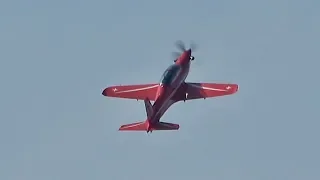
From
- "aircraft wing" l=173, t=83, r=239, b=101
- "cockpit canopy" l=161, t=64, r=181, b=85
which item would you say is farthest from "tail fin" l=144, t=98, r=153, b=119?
"aircraft wing" l=173, t=83, r=239, b=101

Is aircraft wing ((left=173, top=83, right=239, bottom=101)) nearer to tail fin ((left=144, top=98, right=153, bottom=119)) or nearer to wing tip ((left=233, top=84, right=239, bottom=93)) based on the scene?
wing tip ((left=233, top=84, right=239, bottom=93))

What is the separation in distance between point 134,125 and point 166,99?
4.85 metres

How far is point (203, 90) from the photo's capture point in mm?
111750

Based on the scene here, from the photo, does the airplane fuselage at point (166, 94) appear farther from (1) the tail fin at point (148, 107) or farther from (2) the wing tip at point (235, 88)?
(2) the wing tip at point (235, 88)

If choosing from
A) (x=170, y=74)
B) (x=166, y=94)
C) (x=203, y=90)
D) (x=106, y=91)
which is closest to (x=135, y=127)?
(x=166, y=94)

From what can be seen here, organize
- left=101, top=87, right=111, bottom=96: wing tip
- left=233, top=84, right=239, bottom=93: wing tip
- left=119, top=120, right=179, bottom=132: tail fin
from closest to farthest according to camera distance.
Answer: left=119, top=120, right=179, bottom=132: tail fin, left=233, top=84, right=239, bottom=93: wing tip, left=101, top=87, right=111, bottom=96: wing tip

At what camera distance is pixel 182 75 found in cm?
11225

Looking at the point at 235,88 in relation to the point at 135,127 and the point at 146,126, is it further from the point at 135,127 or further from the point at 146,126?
the point at 135,127

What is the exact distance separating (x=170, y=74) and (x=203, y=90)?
3662 millimetres

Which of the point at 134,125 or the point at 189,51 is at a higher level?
the point at 189,51

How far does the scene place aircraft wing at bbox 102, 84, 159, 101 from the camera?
110 m

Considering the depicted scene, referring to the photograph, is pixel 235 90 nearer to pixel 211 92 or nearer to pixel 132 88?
pixel 211 92

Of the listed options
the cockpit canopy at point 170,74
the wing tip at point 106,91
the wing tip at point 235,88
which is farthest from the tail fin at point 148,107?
the wing tip at point 235,88

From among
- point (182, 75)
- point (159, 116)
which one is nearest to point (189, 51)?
point (182, 75)
